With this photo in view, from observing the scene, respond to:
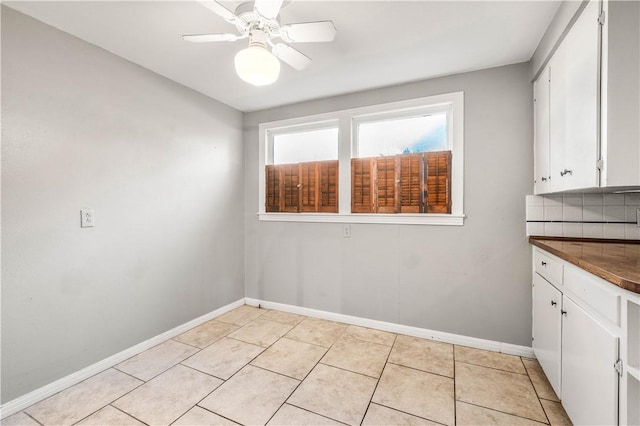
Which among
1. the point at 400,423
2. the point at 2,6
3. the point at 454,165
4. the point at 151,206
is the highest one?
the point at 2,6

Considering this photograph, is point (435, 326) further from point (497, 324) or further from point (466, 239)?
Answer: point (466, 239)

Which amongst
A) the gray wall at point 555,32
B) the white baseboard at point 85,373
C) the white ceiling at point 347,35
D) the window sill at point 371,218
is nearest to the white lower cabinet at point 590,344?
the window sill at point 371,218

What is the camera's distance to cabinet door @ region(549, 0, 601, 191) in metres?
1.34

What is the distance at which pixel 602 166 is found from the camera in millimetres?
1307

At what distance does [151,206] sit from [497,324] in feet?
10.1

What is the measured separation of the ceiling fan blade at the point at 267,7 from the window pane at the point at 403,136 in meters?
1.75

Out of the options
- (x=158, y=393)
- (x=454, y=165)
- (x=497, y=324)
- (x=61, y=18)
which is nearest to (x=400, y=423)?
(x=497, y=324)

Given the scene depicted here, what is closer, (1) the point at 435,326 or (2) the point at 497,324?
(2) the point at 497,324

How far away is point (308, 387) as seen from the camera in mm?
1871

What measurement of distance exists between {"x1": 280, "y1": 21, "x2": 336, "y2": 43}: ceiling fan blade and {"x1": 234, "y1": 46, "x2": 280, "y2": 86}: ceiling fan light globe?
0.18 metres

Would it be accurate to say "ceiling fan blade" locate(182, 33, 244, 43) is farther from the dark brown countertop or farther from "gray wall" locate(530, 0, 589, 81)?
the dark brown countertop

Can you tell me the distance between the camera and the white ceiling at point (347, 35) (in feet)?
5.38

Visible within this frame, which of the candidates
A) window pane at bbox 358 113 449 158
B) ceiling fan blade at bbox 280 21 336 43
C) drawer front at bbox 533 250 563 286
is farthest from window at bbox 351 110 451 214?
ceiling fan blade at bbox 280 21 336 43

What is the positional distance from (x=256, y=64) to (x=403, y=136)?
1.73 meters
